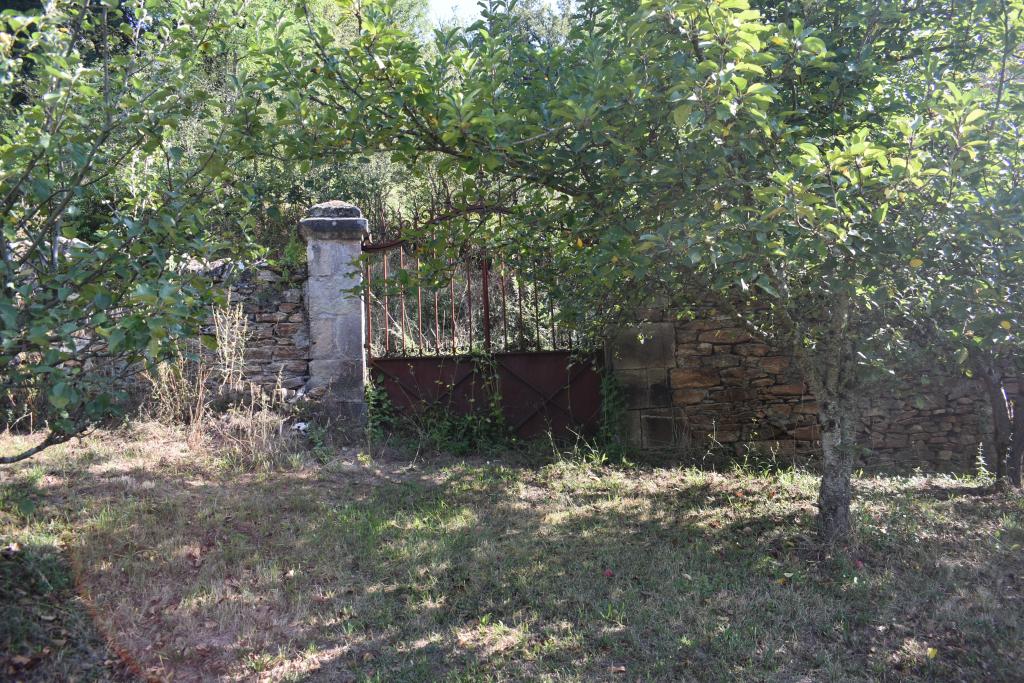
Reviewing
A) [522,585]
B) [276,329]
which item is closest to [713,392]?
[522,585]

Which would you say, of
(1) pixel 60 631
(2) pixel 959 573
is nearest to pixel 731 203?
(2) pixel 959 573

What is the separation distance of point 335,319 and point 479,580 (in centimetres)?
345

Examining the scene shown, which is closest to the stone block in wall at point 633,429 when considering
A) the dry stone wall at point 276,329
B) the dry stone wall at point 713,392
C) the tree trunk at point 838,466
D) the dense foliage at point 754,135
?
the dry stone wall at point 713,392

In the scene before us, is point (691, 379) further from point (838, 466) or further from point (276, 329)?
point (276, 329)

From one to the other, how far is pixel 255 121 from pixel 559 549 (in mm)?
2939

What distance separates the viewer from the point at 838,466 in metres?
4.53

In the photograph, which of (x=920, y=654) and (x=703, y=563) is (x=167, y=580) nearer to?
(x=703, y=563)

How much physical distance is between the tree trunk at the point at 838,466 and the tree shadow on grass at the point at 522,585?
18cm

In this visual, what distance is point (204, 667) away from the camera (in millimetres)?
3322

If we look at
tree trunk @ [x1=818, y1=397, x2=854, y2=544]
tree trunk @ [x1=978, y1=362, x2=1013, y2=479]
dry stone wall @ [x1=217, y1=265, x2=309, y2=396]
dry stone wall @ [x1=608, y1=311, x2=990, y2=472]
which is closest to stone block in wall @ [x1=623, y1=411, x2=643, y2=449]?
dry stone wall @ [x1=608, y1=311, x2=990, y2=472]

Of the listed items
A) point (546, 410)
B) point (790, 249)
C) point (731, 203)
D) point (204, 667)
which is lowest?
point (204, 667)

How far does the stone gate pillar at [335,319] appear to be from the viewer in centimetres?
678

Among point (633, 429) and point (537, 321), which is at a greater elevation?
point (537, 321)

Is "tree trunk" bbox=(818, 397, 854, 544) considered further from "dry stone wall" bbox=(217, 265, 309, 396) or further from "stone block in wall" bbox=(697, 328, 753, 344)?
"dry stone wall" bbox=(217, 265, 309, 396)
